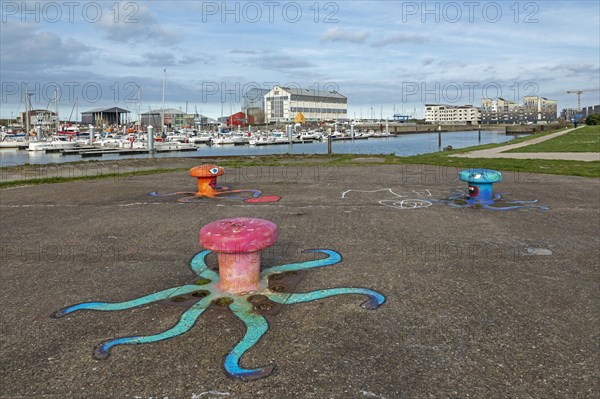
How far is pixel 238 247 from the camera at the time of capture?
470 cm

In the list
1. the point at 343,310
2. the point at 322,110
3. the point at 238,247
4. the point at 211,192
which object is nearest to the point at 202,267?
the point at 238,247

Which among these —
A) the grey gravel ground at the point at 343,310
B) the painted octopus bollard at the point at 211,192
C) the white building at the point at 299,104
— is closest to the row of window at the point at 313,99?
the white building at the point at 299,104

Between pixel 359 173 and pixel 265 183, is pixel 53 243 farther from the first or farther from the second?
pixel 359 173

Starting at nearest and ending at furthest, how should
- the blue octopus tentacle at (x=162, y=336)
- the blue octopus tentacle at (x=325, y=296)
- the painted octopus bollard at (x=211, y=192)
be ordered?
the blue octopus tentacle at (x=162, y=336), the blue octopus tentacle at (x=325, y=296), the painted octopus bollard at (x=211, y=192)

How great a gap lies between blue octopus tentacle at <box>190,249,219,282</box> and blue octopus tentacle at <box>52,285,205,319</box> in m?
0.39

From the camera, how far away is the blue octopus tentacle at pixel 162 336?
3.80m

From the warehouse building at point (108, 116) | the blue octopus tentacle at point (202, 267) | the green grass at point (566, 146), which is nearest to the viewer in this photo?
the blue octopus tentacle at point (202, 267)

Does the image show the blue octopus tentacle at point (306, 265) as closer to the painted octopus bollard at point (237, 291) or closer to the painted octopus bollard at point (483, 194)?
the painted octopus bollard at point (237, 291)

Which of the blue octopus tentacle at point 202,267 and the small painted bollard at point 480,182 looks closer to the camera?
the blue octopus tentacle at point 202,267

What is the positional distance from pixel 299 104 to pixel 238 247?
159632mm

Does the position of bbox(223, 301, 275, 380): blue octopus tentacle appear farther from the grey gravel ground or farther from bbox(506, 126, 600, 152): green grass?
bbox(506, 126, 600, 152): green grass

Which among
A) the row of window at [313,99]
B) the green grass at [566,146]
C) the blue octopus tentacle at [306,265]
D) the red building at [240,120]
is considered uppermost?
the row of window at [313,99]

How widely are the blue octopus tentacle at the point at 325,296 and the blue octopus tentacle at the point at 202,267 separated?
3.06 ft

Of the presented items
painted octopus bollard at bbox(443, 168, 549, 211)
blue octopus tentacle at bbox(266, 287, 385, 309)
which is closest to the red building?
painted octopus bollard at bbox(443, 168, 549, 211)
